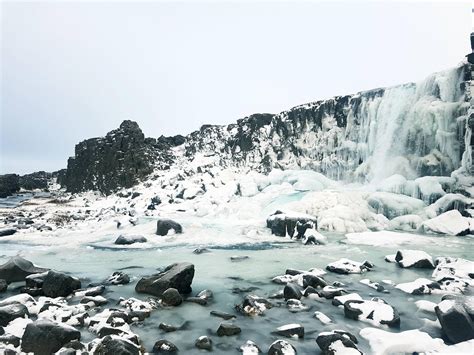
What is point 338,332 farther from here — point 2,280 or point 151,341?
point 2,280

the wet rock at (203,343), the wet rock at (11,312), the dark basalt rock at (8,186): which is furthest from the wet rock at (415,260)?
the dark basalt rock at (8,186)

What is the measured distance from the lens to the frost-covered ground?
20.4 feet

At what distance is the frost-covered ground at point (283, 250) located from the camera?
6219mm

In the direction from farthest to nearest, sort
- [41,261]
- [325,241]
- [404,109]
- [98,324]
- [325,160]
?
[325,160] < [404,109] < [325,241] < [41,261] < [98,324]

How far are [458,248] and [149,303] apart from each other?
11441 mm

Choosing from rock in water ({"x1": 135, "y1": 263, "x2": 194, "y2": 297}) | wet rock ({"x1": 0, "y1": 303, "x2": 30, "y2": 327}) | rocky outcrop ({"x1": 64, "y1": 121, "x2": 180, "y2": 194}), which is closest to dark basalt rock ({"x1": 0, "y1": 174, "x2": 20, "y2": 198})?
rocky outcrop ({"x1": 64, "y1": 121, "x2": 180, "y2": 194})

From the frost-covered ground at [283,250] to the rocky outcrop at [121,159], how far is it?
25271 mm

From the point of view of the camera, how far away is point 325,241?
14773mm

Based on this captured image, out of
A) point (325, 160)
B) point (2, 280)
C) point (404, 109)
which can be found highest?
point (404, 109)

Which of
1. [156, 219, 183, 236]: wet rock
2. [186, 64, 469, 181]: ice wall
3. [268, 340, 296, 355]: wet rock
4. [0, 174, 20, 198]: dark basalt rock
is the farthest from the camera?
[0, 174, 20, 198]: dark basalt rock

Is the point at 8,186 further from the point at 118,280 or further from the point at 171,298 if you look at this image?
the point at 171,298

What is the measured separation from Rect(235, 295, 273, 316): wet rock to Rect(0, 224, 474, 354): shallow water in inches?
6.4

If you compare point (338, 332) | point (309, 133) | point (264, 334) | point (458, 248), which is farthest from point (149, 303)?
point (309, 133)

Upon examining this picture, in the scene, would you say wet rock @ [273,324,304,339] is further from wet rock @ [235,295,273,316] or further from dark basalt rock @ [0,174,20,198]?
dark basalt rock @ [0,174,20,198]
